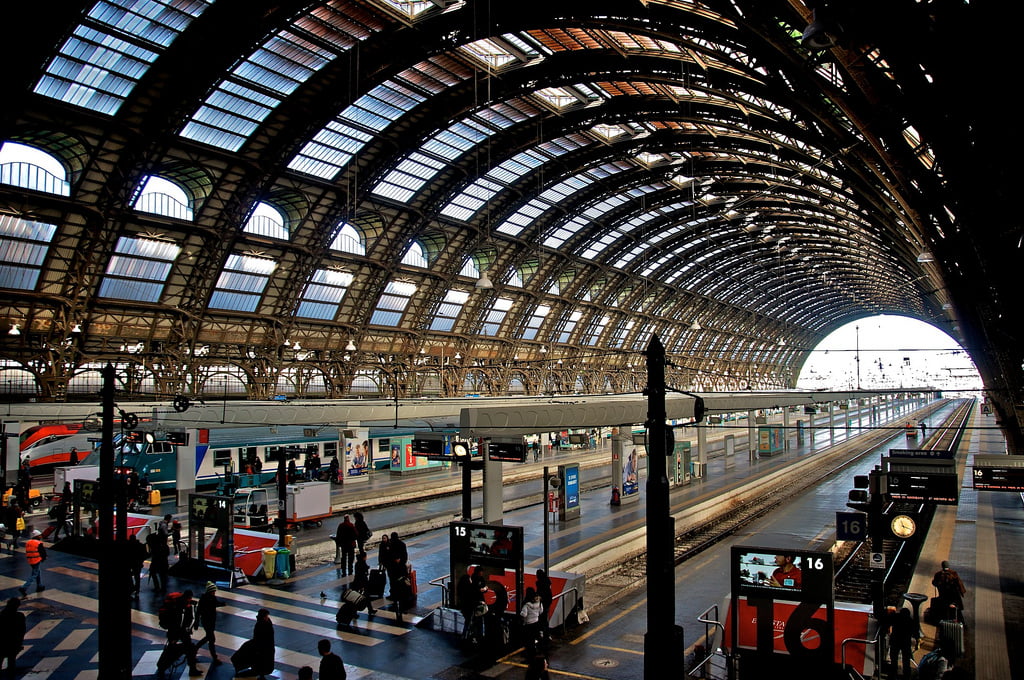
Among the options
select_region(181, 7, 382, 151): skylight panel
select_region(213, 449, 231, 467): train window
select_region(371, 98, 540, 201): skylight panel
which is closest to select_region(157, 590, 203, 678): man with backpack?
select_region(213, 449, 231, 467): train window

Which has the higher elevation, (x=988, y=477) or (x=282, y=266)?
(x=282, y=266)

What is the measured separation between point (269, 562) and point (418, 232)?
2948 cm

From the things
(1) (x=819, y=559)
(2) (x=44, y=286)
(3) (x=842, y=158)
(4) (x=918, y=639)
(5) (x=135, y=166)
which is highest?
(5) (x=135, y=166)

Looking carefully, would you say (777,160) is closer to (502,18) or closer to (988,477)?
(502,18)

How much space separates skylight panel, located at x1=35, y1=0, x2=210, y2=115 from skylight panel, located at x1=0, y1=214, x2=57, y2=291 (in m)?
7.59

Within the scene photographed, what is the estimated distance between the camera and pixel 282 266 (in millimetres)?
43406

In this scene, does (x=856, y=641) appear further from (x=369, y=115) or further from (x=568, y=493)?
(x=369, y=115)

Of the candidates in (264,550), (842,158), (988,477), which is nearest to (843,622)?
(988,477)

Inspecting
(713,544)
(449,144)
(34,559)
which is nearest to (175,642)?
(34,559)

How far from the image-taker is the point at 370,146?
1529 inches

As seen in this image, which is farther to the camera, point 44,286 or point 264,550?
point 44,286

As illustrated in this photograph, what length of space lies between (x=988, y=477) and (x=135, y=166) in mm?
36002

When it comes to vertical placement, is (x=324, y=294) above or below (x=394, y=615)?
above

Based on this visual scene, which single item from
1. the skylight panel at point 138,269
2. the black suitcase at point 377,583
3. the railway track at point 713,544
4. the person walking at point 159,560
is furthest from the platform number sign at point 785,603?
the skylight panel at point 138,269
